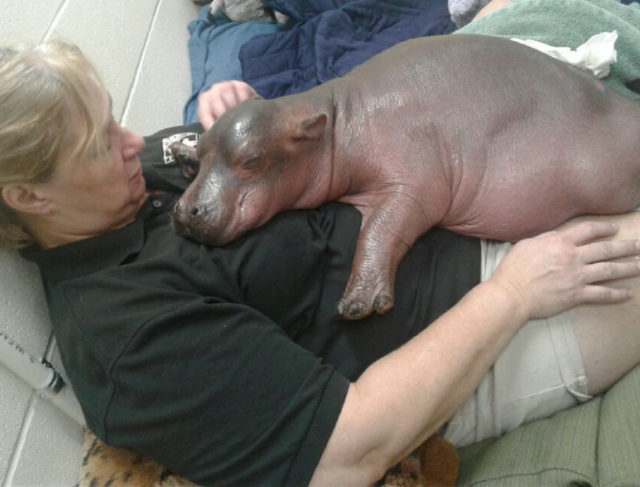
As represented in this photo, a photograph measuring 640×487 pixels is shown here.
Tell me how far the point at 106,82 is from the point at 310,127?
886 mm

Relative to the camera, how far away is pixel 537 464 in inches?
36.6

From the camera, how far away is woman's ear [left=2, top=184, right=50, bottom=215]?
3.07 ft

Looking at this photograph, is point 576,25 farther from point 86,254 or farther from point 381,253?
point 86,254

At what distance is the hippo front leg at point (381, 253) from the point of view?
994 millimetres

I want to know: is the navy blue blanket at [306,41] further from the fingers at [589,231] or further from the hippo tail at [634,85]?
the fingers at [589,231]

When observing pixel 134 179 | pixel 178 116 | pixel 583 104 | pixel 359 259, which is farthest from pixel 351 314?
pixel 178 116

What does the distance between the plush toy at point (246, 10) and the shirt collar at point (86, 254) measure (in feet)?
5.43

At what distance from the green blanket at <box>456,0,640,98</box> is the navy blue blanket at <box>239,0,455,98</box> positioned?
1.55 ft

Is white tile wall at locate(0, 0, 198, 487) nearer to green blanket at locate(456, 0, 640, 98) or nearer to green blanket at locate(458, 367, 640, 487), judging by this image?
green blanket at locate(458, 367, 640, 487)

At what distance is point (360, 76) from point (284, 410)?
2.44 ft

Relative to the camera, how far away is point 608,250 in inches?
42.4

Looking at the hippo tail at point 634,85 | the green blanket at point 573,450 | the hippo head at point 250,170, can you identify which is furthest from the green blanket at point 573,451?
the hippo tail at point 634,85

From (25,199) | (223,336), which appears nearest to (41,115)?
(25,199)

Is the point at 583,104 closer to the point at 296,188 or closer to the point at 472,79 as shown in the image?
the point at 472,79
